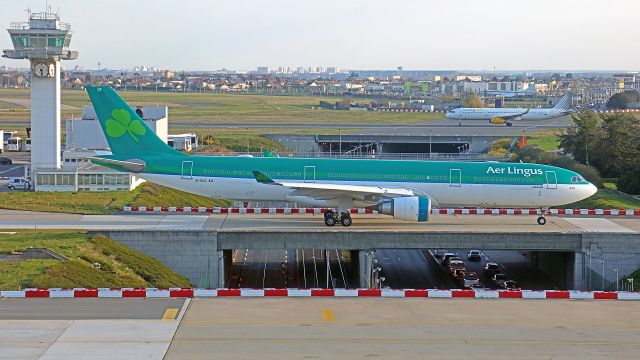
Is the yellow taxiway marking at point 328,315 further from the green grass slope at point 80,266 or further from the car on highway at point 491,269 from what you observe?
the car on highway at point 491,269

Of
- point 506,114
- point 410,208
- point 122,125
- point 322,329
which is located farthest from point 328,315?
point 506,114

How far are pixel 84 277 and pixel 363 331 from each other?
14.1 metres

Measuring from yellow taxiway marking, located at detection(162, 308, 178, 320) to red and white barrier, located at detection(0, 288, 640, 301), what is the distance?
2.14m

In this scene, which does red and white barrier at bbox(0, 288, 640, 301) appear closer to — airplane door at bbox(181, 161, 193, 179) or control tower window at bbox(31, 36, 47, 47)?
airplane door at bbox(181, 161, 193, 179)

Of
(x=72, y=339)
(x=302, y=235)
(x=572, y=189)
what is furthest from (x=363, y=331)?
(x=572, y=189)

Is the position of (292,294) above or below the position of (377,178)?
below

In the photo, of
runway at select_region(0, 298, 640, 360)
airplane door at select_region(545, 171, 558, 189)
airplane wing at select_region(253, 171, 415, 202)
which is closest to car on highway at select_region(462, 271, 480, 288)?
airplane wing at select_region(253, 171, 415, 202)

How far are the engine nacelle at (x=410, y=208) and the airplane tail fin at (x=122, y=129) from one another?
40.1ft

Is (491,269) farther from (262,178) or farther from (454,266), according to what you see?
(262,178)

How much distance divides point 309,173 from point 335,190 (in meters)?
2.67

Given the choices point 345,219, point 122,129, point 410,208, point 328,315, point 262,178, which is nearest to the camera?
point 328,315

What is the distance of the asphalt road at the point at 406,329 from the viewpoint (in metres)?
27.1

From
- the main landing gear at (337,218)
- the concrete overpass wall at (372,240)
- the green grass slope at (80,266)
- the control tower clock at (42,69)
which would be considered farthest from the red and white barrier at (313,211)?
the control tower clock at (42,69)

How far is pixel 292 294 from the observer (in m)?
35.0
